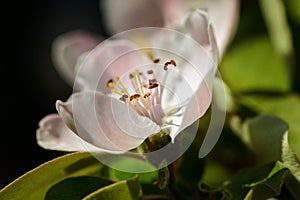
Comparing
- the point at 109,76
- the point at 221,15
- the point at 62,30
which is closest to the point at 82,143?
the point at 109,76

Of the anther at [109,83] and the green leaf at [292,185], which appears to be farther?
the anther at [109,83]

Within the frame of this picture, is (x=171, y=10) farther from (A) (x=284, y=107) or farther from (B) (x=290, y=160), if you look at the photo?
(B) (x=290, y=160)

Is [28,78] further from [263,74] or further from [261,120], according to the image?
[261,120]

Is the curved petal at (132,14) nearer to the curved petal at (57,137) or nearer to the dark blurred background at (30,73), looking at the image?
the curved petal at (57,137)

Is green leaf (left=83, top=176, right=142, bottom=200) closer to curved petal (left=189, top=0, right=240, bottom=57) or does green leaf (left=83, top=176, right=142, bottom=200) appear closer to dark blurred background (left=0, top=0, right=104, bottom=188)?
curved petal (left=189, top=0, right=240, bottom=57)

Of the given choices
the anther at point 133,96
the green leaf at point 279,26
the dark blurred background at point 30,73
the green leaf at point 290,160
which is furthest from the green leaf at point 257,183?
the dark blurred background at point 30,73

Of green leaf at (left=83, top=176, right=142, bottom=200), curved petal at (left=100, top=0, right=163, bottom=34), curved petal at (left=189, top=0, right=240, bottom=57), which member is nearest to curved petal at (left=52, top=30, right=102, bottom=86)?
curved petal at (left=100, top=0, right=163, bottom=34)

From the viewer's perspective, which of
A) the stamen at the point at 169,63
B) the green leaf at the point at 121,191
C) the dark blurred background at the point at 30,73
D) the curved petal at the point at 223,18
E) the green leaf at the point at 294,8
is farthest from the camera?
the dark blurred background at the point at 30,73
